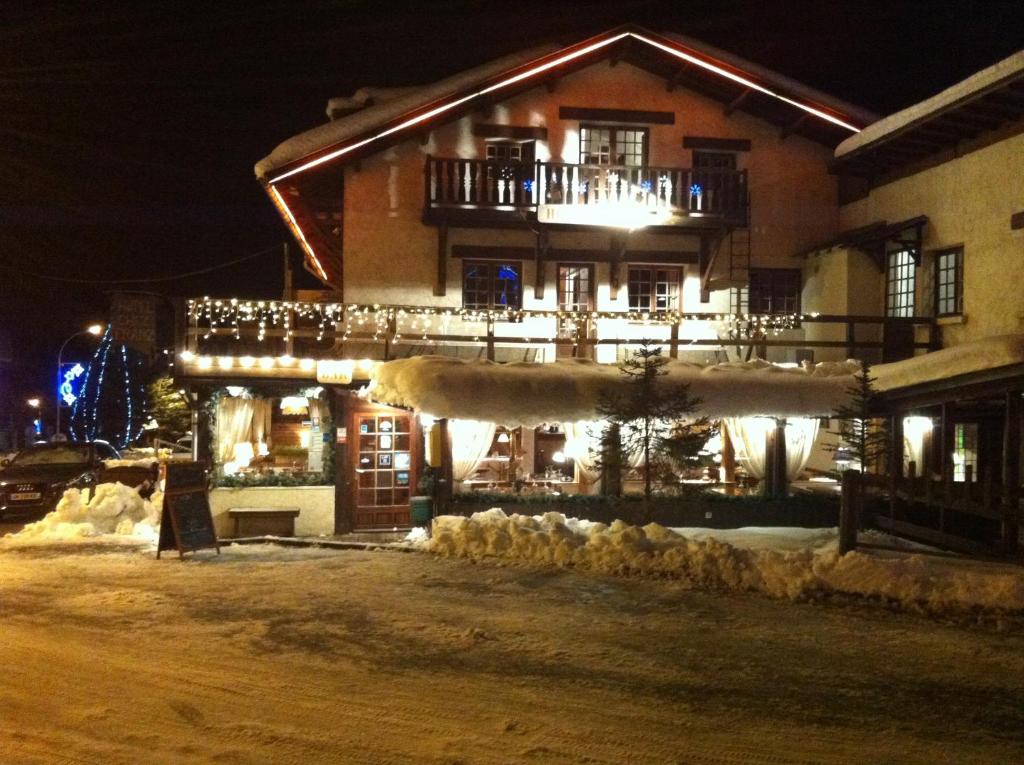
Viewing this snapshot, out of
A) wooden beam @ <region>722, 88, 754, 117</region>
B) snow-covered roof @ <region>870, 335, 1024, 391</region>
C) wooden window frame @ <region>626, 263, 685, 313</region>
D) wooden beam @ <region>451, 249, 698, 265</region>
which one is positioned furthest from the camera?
wooden window frame @ <region>626, 263, 685, 313</region>

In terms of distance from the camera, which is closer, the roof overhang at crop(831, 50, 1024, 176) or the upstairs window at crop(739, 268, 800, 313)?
the roof overhang at crop(831, 50, 1024, 176)

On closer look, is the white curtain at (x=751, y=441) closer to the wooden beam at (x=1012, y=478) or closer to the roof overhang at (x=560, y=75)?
the wooden beam at (x=1012, y=478)

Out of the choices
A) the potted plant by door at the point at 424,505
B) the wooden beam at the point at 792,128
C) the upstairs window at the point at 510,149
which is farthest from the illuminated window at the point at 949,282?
the potted plant by door at the point at 424,505

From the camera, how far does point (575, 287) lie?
65.7 feet

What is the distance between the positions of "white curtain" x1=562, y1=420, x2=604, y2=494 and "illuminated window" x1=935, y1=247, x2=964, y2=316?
773cm

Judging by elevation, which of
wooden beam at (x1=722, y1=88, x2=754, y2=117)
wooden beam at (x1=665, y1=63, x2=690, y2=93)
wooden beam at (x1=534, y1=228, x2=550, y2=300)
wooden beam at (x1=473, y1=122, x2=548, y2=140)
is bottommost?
wooden beam at (x1=534, y1=228, x2=550, y2=300)

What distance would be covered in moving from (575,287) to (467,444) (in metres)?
5.55

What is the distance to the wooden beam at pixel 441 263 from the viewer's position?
62.3ft

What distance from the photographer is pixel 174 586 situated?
10.9m

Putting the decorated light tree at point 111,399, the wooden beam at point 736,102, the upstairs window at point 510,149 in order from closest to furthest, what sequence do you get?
the wooden beam at point 736,102, the upstairs window at point 510,149, the decorated light tree at point 111,399

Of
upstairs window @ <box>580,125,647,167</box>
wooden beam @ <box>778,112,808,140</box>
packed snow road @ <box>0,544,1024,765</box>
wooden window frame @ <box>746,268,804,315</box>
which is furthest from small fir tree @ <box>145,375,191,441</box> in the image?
packed snow road @ <box>0,544,1024,765</box>

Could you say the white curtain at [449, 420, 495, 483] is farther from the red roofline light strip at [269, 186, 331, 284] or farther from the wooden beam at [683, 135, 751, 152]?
the wooden beam at [683, 135, 751, 152]

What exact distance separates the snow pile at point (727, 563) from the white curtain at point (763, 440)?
147 inches

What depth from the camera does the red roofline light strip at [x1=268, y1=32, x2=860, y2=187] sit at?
1872 centimetres
